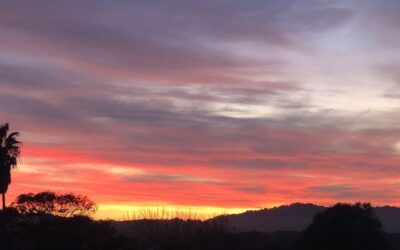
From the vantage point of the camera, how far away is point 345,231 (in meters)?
68.8

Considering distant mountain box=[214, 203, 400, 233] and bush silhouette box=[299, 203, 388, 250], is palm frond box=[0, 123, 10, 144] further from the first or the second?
distant mountain box=[214, 203, 400, 233]

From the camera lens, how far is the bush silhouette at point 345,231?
6762 cm

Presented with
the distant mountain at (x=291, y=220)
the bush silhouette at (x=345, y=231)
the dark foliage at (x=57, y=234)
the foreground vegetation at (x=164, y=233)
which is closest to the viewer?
the dark foliage at (x=57, y=234)

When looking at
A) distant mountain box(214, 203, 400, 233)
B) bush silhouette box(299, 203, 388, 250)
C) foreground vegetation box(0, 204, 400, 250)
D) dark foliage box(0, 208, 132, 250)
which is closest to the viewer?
dark foliage box(0, 208, 132, 250)

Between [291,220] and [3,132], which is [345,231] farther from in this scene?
[291,220]

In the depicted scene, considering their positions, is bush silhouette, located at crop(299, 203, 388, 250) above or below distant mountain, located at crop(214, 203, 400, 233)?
below

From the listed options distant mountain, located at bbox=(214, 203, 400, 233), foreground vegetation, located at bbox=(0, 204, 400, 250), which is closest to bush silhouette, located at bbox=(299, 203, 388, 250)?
foreground vegetation, located at bbox=(0, 204, 400, 250)

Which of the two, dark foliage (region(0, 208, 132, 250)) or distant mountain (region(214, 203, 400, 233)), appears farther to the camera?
distant mountain (region(214, 203, 400, 233))

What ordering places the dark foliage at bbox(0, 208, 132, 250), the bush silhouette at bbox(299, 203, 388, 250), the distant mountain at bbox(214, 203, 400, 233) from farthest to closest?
the distant mountain at bbox(214, 203, 400, 233) → the bush silhouette at bbox(299, 203, 388, 250) → the dark foliage at bbox(0, 208, 132, 250)

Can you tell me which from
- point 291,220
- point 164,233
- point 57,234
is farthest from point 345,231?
point 291,220

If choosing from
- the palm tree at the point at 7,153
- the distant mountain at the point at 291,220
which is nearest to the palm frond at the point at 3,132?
the palm tree at the point at 7,153

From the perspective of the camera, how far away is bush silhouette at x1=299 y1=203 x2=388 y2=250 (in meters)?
67.6

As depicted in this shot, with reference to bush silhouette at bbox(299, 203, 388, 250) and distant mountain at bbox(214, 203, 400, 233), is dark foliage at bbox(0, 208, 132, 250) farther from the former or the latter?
distant mountain at bbox(214, 203, 400, 233)

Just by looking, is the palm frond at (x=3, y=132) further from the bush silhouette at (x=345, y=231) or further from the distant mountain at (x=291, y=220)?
the distant mountain at (x=291, y=220)
